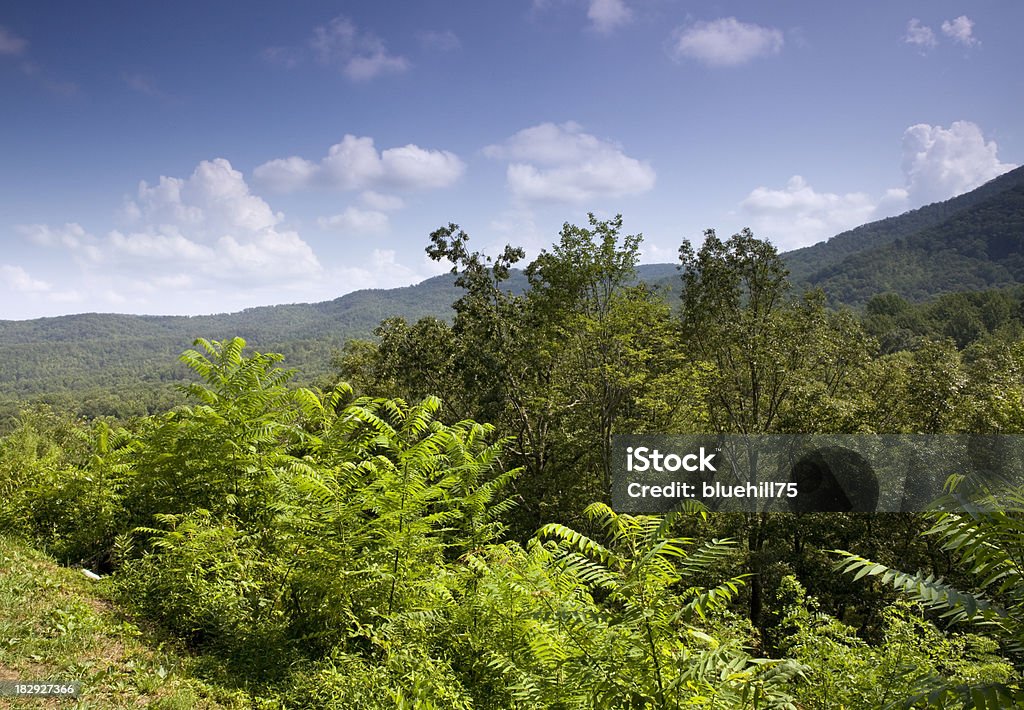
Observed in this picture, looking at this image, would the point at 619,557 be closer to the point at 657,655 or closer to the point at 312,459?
the point at 657,655

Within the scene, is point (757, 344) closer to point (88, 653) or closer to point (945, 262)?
point (88, 653)

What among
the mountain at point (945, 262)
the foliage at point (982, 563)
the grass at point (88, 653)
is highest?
the mountain at point (945, 262)

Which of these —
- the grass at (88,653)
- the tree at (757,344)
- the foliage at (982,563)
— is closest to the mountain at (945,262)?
the tree at (757,344)

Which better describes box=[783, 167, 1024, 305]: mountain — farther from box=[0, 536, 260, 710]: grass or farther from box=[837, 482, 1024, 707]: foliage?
box=[0, 536, 260, 710]: grass

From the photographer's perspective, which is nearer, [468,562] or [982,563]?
[982,563]

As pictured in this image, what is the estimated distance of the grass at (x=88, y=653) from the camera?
12.5 feet

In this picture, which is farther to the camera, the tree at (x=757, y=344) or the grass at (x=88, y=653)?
the tree at (x=757, y=344)

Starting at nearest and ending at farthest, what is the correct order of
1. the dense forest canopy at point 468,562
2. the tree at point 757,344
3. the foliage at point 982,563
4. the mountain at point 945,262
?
1. the foliage at point 982,563
2. the dense forest canopy at point 468,562
3. the tree at point 757,344
4. the mountain at point 945,262

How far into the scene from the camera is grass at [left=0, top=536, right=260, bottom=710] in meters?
3.79

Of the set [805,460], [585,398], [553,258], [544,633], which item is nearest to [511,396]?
[585,398]

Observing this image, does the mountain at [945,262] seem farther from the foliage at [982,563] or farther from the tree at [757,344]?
the foliage at [982,563]

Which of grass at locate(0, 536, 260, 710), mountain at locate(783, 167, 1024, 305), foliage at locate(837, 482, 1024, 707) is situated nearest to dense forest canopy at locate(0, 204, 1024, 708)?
foliage at locate(837, 482, 1024, 707)

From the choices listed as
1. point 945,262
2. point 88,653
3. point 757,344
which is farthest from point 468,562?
point 945,262

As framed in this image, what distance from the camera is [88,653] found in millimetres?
4250
